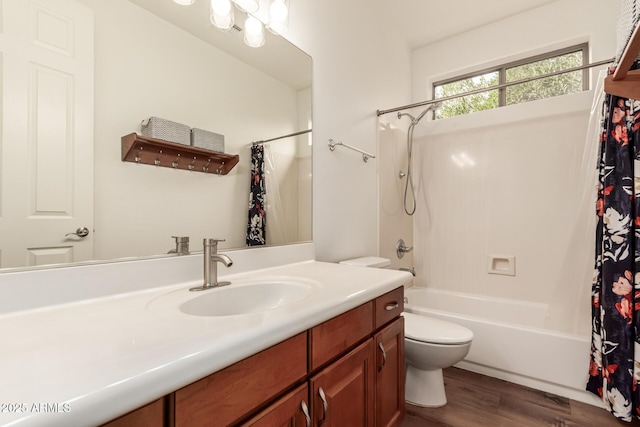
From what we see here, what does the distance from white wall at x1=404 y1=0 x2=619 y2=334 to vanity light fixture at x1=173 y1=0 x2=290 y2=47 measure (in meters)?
1.74

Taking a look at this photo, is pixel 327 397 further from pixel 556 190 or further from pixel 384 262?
pixel 556 190

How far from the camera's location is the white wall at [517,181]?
2.10 meters

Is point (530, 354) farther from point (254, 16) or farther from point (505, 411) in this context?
point (254, 16)

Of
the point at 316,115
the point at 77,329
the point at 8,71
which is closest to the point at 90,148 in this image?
the point at 8,71

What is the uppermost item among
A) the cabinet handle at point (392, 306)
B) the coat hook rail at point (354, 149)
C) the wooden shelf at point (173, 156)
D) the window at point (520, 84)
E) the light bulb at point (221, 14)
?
the window at point (520, 84)

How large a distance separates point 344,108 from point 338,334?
1.46 meters

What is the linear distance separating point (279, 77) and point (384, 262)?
4.12 feet

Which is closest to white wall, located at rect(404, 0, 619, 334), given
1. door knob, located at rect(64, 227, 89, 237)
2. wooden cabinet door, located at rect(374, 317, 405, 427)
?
wooden cabinet door, located at rect(374, 317, 405, 427)

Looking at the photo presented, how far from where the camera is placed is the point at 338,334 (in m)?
0.92

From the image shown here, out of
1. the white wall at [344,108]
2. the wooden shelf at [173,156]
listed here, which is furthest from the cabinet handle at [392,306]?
the wooden shelf at [173,156]

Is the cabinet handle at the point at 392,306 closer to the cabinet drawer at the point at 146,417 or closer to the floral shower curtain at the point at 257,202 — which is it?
the floral shower curtain at the point at 257,202

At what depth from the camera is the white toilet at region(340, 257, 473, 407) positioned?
1509 millimetres

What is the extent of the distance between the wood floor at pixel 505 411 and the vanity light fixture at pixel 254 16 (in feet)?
6.57

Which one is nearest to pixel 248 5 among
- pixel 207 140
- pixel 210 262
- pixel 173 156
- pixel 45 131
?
pixel 207 140
